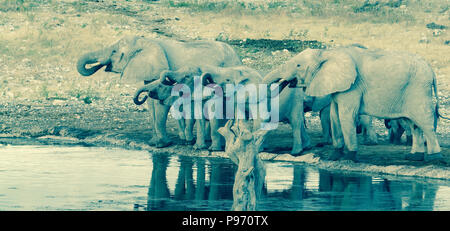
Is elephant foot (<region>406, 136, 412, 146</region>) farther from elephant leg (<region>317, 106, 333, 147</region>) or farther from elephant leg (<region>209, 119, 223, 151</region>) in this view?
elephant leg (<region>209, 119, 223, 151</region>)

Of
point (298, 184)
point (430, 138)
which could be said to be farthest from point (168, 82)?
point (430, 138)

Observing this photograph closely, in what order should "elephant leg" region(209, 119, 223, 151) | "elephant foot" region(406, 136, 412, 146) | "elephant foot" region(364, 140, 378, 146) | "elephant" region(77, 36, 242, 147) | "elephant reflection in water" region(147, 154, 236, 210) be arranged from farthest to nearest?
"elephant" region(77, 36, 242, 147)
"elephant foot" region(364, 140, 378, 146)
"elephant foot" region(406, 136, 412, 146)
"elephant leg" region(209, 119, 223, 151)
"elephant reflection in water" region(147, 154, 236, 210)

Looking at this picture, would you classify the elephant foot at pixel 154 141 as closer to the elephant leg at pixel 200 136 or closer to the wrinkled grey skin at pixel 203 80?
the wrinkled grey skin at pixel 203 80

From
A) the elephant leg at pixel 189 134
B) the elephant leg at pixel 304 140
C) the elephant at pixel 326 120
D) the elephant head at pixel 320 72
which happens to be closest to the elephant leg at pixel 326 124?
the elephant at pixel 326 120

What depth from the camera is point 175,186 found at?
13.8 metres

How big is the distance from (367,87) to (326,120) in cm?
228

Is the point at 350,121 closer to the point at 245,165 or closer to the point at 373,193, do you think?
the point at 373,193

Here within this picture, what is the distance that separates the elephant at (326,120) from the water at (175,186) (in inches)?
71.9

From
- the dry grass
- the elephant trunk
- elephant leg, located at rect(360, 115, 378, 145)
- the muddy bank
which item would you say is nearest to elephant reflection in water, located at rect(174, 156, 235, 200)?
the muddy bank

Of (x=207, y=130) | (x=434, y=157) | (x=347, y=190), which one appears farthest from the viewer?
(x=207, y=130)

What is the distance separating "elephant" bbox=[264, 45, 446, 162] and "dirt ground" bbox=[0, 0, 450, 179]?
462mm

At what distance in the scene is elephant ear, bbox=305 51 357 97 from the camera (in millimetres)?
15742

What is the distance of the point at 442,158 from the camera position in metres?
15.4
